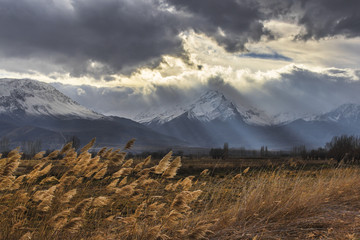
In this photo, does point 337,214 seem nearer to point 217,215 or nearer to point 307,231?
point 307,231

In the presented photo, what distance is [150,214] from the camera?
449 centimetres

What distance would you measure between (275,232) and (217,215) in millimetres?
1047

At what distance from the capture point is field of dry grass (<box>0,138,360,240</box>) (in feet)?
14.1

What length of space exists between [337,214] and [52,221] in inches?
232

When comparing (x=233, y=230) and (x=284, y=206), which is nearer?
(x=233, y=230)

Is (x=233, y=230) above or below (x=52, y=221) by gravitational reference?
below

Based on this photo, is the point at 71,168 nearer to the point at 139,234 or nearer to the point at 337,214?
the point at 139,234

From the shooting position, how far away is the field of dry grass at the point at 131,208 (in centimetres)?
431

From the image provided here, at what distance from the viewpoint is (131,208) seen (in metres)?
5.61

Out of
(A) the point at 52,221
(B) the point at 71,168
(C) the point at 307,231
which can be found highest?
(B) the point at 71,168

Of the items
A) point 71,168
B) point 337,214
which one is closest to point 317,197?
point 337,214

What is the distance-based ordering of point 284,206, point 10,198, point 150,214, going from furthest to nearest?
point 284,206 → point 10,198 → point 150,214

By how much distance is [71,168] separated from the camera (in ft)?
17.4

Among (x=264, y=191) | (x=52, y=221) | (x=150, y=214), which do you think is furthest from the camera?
(x=264, y=191)
